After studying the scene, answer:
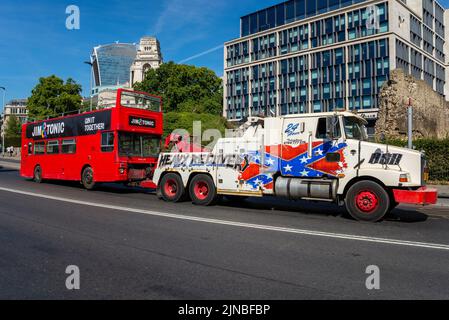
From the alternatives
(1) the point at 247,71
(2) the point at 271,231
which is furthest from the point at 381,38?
(2) the point at 271,231

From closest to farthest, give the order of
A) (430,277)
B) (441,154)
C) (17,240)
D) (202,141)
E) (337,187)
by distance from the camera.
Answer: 1. (430,277)
2. (17,240)
3. (337,187)
4. (202,141)
5. (441,154)

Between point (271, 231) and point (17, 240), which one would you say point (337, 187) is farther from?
point (17, 240)

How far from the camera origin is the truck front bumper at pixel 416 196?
824cm

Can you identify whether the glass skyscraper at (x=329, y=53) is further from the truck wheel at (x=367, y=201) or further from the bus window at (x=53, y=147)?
the truck wheel at (x=367, y=201)

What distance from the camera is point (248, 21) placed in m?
81.6

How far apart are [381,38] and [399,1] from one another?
6.82 metres

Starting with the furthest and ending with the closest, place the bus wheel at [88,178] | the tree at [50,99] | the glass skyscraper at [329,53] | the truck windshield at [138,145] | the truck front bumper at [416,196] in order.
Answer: the glass skyscraper at [329,53] → the tree at [50,99] → the bus wheel at [88,178] → the truck windshield at [138,145] → the truck front bumper at [416,196]

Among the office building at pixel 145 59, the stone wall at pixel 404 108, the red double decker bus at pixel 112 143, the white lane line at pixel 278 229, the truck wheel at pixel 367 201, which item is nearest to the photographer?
the white lane line at pixel 278 229

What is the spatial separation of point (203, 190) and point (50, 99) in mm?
52332

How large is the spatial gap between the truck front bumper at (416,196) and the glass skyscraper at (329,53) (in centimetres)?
5552

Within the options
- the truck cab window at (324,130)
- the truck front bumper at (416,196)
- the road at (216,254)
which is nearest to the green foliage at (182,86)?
the truck cab window at (324,130)

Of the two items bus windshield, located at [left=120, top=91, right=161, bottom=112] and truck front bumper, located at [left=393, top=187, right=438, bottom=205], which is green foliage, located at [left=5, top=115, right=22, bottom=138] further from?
truck front bumper, located at [left=393, top=187, right=438, bottom=205]

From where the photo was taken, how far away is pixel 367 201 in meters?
8.80

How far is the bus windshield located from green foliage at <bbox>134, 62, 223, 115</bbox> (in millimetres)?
47498
